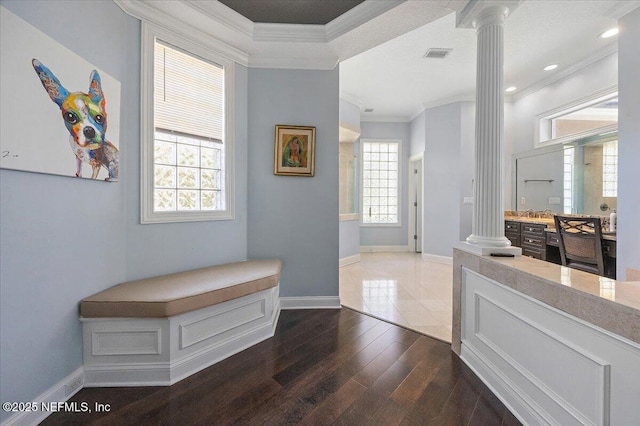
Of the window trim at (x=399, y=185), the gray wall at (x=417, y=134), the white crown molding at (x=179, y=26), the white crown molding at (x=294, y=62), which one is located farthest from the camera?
the window trim at (x=399, y=185)

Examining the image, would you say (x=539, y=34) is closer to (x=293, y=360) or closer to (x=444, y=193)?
(x=444, y=193)

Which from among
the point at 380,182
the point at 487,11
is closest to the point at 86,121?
the point at 487,11

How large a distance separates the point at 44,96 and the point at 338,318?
A: 2760mm

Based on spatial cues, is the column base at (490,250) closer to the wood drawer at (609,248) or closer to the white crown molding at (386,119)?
the wood drawer at (609,248)

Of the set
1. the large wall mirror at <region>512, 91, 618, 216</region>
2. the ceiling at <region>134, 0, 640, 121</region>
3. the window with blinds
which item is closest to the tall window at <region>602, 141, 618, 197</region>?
the large wall mirror at <region>512, 91, 618, 216</region>

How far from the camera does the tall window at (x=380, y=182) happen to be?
6934 millimetres

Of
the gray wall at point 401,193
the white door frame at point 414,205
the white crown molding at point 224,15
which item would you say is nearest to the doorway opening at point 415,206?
the white door frame at point 414,205

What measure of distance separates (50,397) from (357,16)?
Result: 11.5ft

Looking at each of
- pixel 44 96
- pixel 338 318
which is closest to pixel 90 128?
pixel 44 96

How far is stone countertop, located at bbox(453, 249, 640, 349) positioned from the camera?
0.99 metres

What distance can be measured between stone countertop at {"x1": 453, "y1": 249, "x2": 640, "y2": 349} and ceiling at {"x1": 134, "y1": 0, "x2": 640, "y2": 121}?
6.11 feet

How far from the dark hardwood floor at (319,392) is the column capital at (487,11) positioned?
2.58 metres

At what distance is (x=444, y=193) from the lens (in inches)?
220

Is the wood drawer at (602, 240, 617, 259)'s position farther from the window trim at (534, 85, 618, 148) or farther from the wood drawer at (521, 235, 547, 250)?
the window trim at (534, 85, 618, 148)
